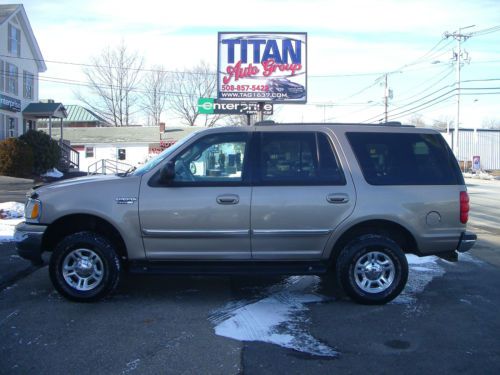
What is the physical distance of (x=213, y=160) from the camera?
5.73 m

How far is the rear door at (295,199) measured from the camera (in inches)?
219

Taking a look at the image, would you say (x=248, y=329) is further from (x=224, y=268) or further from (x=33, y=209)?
(x=33, y=209)

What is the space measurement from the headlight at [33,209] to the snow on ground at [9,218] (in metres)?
3.57

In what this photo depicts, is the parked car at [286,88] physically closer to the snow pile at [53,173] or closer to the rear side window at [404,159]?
the snow pile at [53,173]

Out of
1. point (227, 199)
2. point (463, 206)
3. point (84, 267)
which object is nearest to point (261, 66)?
point (463, 206)

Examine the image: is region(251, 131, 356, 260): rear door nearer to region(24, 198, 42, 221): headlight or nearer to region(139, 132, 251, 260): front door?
region(139, 132, 251, 260): front door

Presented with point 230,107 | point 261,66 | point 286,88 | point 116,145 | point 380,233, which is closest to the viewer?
point 380,233

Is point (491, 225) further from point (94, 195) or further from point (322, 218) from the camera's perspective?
point (94, 195)

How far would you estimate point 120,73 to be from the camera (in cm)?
5609

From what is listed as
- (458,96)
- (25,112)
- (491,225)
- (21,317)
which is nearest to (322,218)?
(21,317)

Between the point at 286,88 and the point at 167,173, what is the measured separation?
1580cm

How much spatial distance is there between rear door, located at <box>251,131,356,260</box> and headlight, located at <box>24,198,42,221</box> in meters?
2.32

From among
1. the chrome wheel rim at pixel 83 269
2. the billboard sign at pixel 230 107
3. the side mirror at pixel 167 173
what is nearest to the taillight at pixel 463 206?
the side mirror at pixel 167 173

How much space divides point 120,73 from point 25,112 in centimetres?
2455
